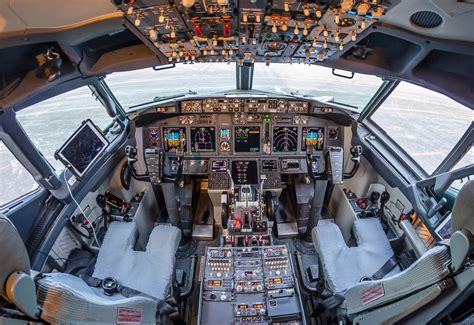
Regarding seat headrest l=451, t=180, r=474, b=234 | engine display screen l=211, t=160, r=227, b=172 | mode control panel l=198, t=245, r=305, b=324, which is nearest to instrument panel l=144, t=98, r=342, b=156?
engine display screen l=211, t=160, r=227, b=172

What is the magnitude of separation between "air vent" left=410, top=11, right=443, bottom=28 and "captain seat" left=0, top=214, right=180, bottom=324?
2.57m

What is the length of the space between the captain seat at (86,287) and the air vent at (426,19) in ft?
8.42

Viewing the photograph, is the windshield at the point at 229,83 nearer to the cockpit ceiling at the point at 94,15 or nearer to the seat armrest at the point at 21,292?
the cockpit ceiling at the point at 94,15

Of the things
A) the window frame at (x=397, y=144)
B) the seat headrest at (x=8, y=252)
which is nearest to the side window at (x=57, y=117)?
the seat headrest at (x=8, y=252)

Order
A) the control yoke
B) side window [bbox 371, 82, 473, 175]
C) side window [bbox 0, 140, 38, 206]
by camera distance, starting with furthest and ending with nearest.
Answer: the control yoke
side window [bbox 371, 82, 473, 175]
side window [bbox 0, 140, 38, 206]

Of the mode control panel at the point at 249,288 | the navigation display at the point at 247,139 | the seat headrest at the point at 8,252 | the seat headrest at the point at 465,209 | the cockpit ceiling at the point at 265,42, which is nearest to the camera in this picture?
the seat headrest at the point at 8,252

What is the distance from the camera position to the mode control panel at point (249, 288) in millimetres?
2322

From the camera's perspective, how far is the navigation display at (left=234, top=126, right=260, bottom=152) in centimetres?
411

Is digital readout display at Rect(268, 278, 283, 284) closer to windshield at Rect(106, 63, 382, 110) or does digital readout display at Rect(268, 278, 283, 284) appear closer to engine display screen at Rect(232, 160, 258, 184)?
engine display screen at Rect(232, 160, 258, 184)

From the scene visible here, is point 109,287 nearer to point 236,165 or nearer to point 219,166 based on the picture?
point 219,166

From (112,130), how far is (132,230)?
150 centimetres

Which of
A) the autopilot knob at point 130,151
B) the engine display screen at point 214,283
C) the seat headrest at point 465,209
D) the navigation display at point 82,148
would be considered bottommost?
the seat headrest at point 465,209

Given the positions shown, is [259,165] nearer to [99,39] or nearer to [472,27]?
[99,39]

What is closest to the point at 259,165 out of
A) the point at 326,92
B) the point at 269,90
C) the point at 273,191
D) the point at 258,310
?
the point at 273,191
